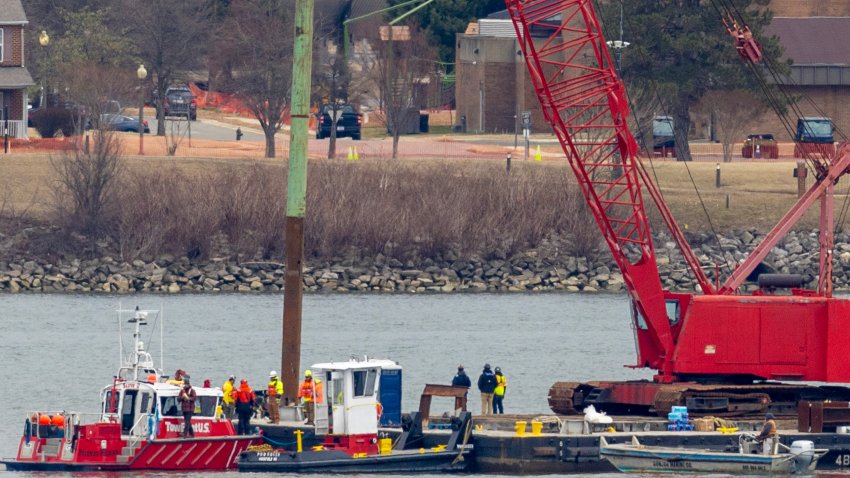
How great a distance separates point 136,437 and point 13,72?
70225 millimetres

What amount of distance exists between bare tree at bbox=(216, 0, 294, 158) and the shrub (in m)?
10.4

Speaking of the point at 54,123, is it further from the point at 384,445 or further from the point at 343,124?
the point at 384,445

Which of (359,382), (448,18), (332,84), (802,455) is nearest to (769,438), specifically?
(802,455)

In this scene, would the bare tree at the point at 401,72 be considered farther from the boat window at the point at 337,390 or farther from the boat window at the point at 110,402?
the boat window at the point at 337,390

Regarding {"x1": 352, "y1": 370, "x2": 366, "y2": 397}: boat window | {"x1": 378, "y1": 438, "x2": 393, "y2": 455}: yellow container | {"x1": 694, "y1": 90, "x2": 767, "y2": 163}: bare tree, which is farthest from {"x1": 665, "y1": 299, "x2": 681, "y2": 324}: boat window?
{"x1": 694, "y1": 90, "x2": 767, "y2": 163}: bare tree

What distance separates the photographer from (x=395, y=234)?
93.8 meters

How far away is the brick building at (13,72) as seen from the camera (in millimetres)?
108938

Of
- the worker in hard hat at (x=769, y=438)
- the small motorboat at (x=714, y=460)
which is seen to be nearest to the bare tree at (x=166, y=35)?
the small motorboat at (x=714, y=460)

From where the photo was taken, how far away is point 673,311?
4784 cm

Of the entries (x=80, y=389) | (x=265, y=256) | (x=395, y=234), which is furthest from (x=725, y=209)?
(x=80, y=389)

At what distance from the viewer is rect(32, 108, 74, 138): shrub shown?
11300cm

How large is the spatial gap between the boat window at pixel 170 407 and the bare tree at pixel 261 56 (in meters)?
63.7

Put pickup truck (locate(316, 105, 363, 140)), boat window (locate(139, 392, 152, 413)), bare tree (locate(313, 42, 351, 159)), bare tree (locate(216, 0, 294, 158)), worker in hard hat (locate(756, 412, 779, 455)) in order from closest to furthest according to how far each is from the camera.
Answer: worker in hard hat (locate(756, 412, 779, 455)) < boat window (locate(139, 392, 152, 413)) < bare tree (locate(216, 0, 294, 158)) < bare tree (locate(313, 42, 351, 159)) < pickup truck (locate(316, 105, 363, 140))

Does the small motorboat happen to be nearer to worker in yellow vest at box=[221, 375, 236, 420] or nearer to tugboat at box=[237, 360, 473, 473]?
tugboat at box=[237, 360, 473, 473]
